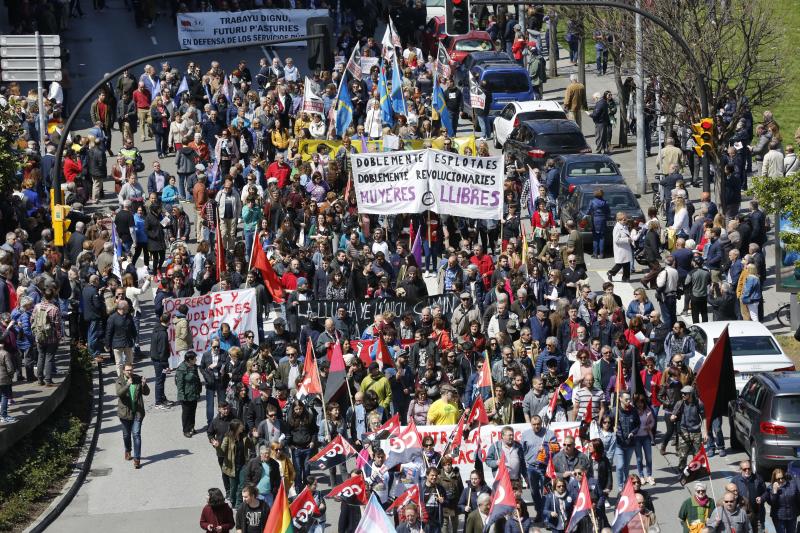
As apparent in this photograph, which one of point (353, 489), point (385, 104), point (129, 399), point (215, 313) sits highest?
point (385, 104)

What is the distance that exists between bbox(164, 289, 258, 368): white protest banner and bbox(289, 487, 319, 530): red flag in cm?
674

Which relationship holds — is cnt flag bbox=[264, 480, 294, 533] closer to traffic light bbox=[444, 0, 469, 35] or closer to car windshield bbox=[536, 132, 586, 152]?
traffic light bbox=[444, 0, 469, 35]

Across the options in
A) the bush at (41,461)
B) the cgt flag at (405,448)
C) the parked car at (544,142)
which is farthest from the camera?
the parked car at (544,142)

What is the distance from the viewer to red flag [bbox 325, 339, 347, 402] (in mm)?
25906

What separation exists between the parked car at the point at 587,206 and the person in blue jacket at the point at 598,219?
0.13m

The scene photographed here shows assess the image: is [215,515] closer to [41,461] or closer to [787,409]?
[41,461]

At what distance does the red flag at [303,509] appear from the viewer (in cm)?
2161

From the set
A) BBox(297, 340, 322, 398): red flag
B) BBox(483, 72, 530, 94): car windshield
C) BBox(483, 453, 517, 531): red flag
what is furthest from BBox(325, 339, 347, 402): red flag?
BBox(483, 72, 530, 94): car windshield

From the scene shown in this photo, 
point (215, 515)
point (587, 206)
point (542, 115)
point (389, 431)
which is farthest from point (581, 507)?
point (542, 115)

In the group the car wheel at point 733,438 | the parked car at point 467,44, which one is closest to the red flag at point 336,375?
the car wheel at point 733,438

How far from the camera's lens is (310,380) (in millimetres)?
25719

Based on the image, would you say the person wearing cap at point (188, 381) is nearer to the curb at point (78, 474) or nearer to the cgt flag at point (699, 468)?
the curb at point (78, 474)

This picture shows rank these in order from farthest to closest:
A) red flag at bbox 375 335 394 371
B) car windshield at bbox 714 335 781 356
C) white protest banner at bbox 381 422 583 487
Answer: car windshield at bbox 714 335 781 356 < red flag at bbox 375 335 394 371 < white protest banner at bbox 381 422 583 487

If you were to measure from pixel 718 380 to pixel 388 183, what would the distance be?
10399 mm
